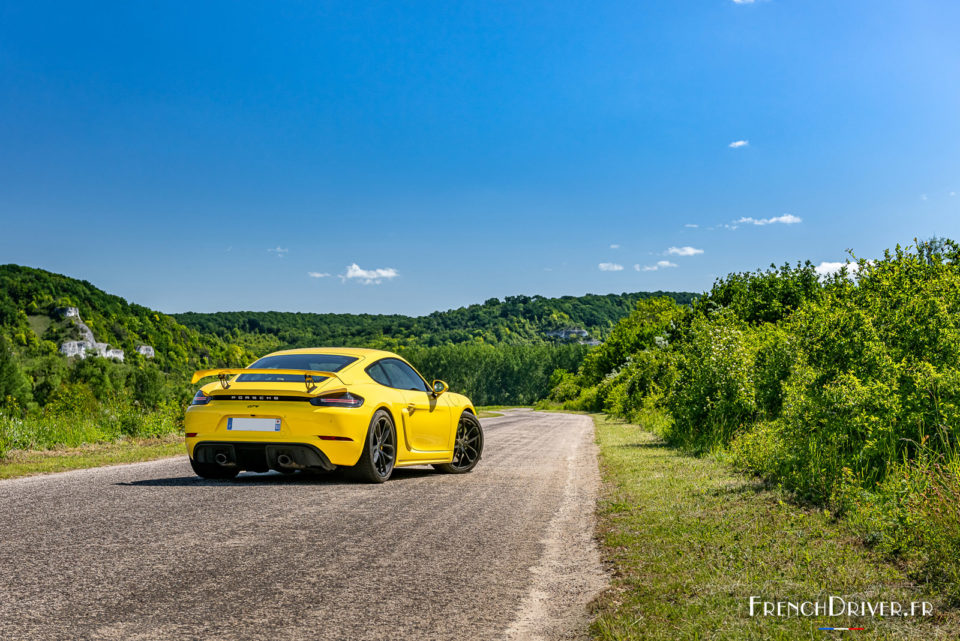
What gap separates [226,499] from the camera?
23.2ft

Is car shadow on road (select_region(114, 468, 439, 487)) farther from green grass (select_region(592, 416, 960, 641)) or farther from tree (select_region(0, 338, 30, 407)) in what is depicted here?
tree (select_region(0, 338, 30, 407))

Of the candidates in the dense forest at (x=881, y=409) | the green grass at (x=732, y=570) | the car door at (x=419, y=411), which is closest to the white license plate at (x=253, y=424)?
the car door at (x=419, y=411)

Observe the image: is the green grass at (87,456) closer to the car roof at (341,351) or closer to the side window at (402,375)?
the car roof at (341,351)

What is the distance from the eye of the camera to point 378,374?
9.06 meters

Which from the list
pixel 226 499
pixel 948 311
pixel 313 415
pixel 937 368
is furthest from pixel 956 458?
pixel 226 499

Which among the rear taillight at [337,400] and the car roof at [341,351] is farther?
the car roof at [341,351]

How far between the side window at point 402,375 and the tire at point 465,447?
0.91 meters

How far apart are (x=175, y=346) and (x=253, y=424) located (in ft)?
355

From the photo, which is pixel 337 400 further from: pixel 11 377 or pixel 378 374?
pixel 11 377

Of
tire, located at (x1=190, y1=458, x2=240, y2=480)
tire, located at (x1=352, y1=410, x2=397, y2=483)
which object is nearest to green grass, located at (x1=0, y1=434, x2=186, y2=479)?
tire, located at (x1=190, y1=458, x2=240, y2=480)

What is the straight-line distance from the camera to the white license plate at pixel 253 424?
312 inches

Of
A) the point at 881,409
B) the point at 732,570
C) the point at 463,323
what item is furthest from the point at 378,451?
the point at 463,323

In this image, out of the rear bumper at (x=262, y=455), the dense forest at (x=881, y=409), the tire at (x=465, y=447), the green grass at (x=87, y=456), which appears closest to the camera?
the dense forest at (x=881, y=409)

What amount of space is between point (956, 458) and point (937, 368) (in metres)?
1.06
